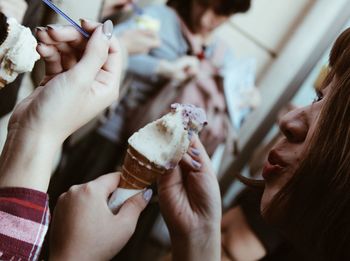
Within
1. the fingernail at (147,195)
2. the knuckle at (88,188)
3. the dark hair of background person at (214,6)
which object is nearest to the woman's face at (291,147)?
the fingernail at (147,195)

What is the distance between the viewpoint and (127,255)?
0.86m

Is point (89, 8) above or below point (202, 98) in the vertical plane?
above

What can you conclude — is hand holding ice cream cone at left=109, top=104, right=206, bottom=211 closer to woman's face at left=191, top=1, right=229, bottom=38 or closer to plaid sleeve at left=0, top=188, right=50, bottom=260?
plaid sleeve at left=0, top=188, right=50, bottom=260

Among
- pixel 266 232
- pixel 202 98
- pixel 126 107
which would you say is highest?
pixel 266 232

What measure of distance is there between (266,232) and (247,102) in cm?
94

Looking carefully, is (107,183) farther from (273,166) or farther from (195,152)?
(273,166)

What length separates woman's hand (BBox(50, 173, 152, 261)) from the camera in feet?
2.11

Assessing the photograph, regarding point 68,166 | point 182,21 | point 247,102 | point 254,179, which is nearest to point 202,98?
point 247,102

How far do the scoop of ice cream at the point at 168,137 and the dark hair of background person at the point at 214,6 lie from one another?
0.81 meters

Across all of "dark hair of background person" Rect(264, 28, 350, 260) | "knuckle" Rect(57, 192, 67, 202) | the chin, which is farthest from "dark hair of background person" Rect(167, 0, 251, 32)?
"knuckle" Rect(57, 192, 67, 202)

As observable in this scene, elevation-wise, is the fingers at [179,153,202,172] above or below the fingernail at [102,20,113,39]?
below

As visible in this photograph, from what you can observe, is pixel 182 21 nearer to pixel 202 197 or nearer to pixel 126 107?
pixel 126 107

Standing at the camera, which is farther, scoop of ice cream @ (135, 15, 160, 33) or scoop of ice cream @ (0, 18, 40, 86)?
scoop of ice cream @ (135, 15, 160, 33)

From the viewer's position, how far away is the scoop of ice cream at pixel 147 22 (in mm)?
1527
